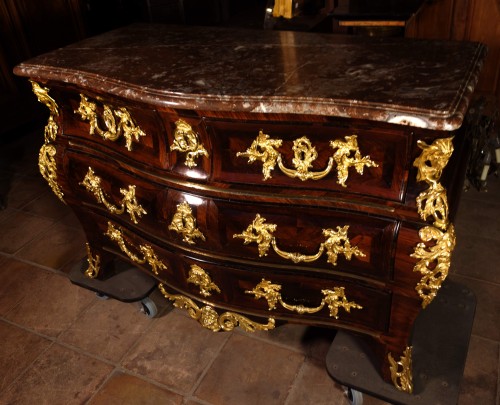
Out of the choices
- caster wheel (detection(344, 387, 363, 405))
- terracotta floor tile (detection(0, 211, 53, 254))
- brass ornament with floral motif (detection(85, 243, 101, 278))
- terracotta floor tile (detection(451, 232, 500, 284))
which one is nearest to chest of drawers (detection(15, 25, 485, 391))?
caster wheel (detection(344, 387, 363, 405))

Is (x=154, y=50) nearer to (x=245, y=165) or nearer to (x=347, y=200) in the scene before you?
(x=245, y=165)

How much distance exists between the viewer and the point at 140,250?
6.12 feet

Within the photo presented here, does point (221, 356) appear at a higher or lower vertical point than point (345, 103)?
lower

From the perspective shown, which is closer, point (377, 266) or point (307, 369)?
point (377, 266)

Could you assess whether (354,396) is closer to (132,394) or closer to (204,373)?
(204,373)

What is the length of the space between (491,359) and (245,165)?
49.8 inches

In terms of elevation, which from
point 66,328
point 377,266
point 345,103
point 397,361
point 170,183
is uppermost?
point 345,103

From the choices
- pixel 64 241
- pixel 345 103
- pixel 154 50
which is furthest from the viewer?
pixel 64 241

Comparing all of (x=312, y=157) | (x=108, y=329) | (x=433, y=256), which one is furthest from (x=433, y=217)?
(x=108, y=329)

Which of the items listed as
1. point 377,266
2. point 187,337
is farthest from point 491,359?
point 187,337

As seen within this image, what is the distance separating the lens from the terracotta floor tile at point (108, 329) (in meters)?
2.07

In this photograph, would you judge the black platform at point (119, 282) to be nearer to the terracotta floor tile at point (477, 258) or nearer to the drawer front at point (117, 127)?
the drawer front at point (117, 127)

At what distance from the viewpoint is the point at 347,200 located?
4.35 ft

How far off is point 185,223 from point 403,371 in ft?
2.80
